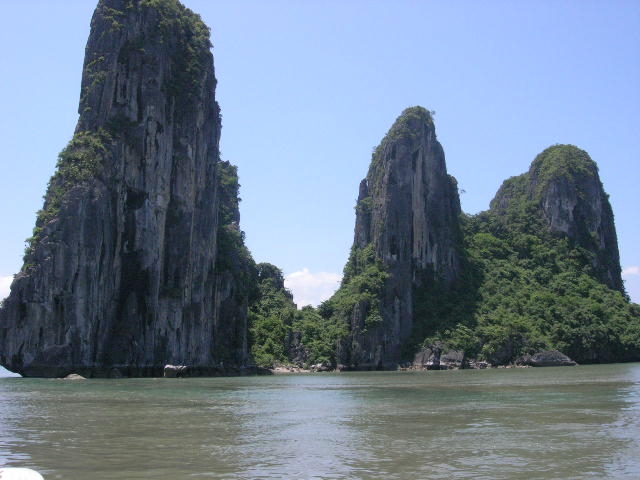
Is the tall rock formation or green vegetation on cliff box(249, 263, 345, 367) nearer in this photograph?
green vegetation on cliff box(249, 263, 345, 367)

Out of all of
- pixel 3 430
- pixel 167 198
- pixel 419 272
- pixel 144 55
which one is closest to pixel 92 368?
pixel 167 198

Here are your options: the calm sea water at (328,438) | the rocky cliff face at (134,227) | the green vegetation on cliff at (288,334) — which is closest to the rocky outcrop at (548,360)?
the green vegetation on cliff at (288,334)

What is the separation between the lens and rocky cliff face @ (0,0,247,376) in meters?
48.8

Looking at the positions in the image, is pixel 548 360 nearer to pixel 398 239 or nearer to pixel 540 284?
pixel 540 284

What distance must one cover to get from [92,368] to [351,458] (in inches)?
1576

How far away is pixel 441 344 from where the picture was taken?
75.9 metres

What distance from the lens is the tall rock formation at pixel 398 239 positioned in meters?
78.0

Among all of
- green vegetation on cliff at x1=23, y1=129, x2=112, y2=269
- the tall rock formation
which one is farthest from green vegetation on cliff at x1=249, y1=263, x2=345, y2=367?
green vegetation on cliff at x1=23, y1=129, x2=112, y2=269

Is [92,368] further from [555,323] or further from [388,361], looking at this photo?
[555,323]

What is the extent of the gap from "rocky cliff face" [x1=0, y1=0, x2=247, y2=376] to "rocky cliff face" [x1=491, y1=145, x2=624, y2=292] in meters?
48.2

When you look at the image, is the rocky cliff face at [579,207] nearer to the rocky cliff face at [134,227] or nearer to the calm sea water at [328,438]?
the rocky cliff face at [134,227]

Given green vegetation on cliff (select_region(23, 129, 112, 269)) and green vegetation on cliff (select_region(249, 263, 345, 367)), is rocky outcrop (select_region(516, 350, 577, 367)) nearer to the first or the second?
green vegetation on cliff (select_region(249, 263, 345, 367))

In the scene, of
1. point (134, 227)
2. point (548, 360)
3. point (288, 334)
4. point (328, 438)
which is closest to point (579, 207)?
point (548, 360)

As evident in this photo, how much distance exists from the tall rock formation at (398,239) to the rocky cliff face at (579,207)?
12.4m
